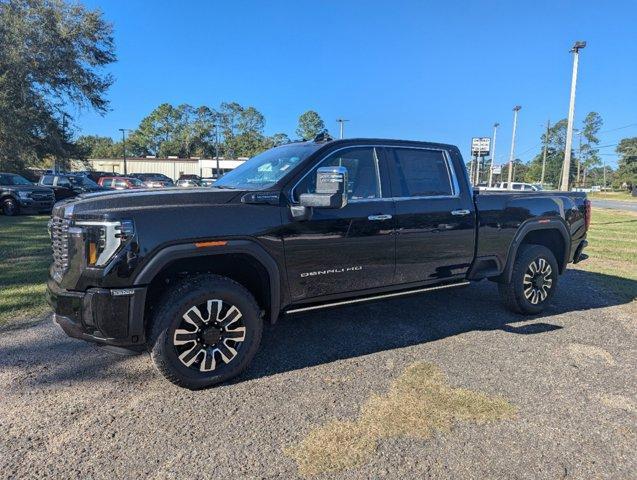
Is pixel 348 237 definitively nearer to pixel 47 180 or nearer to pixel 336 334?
pixel 336 334

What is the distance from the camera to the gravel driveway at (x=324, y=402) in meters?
2.76

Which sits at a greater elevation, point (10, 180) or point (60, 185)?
point (10, 180)

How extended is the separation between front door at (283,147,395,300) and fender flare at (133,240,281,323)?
0.16 m

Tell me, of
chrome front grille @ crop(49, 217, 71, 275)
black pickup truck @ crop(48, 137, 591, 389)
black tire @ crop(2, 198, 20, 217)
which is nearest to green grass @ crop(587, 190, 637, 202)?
black tire @ crop(2, 198, 20, 217)

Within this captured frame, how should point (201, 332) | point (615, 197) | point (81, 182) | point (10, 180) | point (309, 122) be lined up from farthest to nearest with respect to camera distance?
point (309, 122) < point (615, 197) < point (81, 182) < point (10, 180) < point (201, 332)

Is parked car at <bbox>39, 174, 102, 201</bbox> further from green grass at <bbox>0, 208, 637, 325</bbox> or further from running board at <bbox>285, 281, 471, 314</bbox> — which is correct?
running board at <bbox>285, 281, 471, 314</bbox>

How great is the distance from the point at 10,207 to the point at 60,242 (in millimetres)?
16416

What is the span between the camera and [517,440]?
3.02m

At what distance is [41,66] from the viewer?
28328 mm

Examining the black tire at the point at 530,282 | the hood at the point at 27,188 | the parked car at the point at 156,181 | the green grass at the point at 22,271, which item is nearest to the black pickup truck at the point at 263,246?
the black tire at the point at 530,282

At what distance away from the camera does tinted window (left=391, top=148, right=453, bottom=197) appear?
182 inches

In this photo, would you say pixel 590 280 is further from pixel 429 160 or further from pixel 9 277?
pixel 9 277

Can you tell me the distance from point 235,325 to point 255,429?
84cm

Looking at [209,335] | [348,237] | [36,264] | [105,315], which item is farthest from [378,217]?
[36,264]
